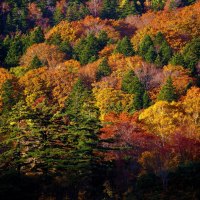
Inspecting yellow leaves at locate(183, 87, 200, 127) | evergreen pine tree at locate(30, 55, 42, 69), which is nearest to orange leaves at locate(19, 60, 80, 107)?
evergreen pine tree at locate(30, 55, 42, 69)

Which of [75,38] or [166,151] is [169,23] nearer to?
[75,38]

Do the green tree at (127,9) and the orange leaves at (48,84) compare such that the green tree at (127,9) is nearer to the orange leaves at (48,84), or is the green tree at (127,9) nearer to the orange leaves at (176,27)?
the orange leaves at (176,27)

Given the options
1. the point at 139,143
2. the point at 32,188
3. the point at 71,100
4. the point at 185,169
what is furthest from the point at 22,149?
the point at 71,100

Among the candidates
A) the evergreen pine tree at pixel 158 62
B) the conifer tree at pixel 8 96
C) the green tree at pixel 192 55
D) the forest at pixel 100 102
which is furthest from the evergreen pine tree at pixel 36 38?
the green tree at pixel 192 55

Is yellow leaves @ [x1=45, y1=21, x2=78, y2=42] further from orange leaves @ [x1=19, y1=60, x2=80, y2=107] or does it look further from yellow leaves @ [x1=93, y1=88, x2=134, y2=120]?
yellow leaves @ [x1=93, y1=88, x2=134, y2=120]

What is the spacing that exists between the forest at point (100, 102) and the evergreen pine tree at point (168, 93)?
15 cm

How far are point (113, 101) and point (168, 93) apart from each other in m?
7.99

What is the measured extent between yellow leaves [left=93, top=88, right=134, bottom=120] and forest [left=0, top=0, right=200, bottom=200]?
16 cm

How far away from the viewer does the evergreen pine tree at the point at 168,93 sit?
63500 mm

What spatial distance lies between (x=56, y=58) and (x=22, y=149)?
194 ft

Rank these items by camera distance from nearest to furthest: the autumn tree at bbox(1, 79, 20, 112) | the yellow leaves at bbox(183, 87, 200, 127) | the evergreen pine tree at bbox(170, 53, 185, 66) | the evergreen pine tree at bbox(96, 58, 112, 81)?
the yellow leaves at bbox(183, 87, 200, 127)
the autumn tree at bbox(1, 79, 20, 112)
the evergreen pine tree at bbox(170, 53, 185, 66)
the evergreen pine tree at bbox(96, 58, 112, 81)

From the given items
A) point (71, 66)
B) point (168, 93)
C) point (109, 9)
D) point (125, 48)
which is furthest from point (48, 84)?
point (109, 9)

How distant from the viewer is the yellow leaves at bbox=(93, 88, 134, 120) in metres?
64.7

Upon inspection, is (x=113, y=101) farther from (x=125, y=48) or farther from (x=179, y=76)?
(x=125, y=48)
